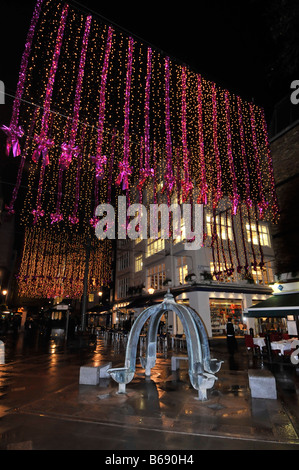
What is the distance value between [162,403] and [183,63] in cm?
1077

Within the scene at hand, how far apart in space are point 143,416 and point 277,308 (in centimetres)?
869

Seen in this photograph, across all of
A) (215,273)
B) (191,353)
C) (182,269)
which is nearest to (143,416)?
(191,353)

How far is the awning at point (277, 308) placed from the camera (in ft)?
35.0

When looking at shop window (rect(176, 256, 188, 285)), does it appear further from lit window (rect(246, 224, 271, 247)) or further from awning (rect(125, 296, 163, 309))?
lit window (rect(246, 224, 271, 247))

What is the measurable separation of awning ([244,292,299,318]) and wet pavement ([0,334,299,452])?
12.2 ft

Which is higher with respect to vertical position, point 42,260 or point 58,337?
point 42,260

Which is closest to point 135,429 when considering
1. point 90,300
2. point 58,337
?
Answer: point 58,337

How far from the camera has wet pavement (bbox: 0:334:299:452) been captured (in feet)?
11.6

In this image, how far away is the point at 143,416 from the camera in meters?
4.52

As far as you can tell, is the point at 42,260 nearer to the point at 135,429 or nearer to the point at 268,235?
the point at 268,235

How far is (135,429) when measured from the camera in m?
3.97

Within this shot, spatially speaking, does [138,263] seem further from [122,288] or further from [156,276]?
[122,288]

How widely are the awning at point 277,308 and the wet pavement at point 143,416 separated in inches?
146
